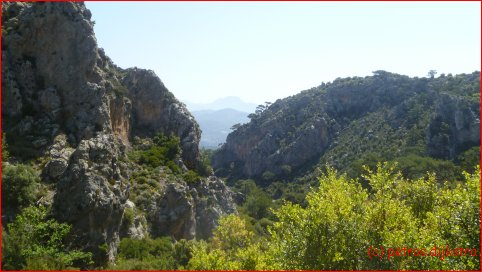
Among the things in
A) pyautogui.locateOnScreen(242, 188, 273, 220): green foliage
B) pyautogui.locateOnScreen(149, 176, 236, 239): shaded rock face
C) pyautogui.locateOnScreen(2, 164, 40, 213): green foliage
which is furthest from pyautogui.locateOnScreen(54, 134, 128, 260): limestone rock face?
pyautogui.locateOnScreen(242, 188, 273, 220): green foliage

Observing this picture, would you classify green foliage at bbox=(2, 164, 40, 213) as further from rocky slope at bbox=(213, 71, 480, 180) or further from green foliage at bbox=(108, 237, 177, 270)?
rocky slope at bbox=(213, 71, 480, 180)

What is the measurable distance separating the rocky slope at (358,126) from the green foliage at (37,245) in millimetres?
96713

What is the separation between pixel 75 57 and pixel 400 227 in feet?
166

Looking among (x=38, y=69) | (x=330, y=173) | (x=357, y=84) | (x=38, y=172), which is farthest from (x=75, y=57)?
(x=357, y=84)

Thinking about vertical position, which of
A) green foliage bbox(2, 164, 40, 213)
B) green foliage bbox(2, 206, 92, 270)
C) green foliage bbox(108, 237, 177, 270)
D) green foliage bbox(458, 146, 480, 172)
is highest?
green foliage bbox(458, 146, 480, 172)

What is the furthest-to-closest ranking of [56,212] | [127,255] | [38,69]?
1. [38,69]
2. [127,255]
3. [56,212]

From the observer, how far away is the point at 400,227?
22.3 metres

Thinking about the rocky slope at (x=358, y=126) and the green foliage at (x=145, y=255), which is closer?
the green foliage at (x=145, y=255)

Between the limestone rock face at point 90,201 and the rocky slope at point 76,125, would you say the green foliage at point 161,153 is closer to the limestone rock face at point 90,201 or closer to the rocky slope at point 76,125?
the rocky slope at point 76,125

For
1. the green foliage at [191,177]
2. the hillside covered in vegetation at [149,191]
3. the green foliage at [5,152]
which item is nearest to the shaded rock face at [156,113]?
the hillside covered in vegetation at [149,191]

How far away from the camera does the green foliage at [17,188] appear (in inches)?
1486

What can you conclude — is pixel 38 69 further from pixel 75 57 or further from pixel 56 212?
pixel 56 212

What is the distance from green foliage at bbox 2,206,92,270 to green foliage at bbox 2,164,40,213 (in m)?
1.45

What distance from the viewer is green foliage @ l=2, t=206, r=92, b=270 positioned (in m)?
31.8
